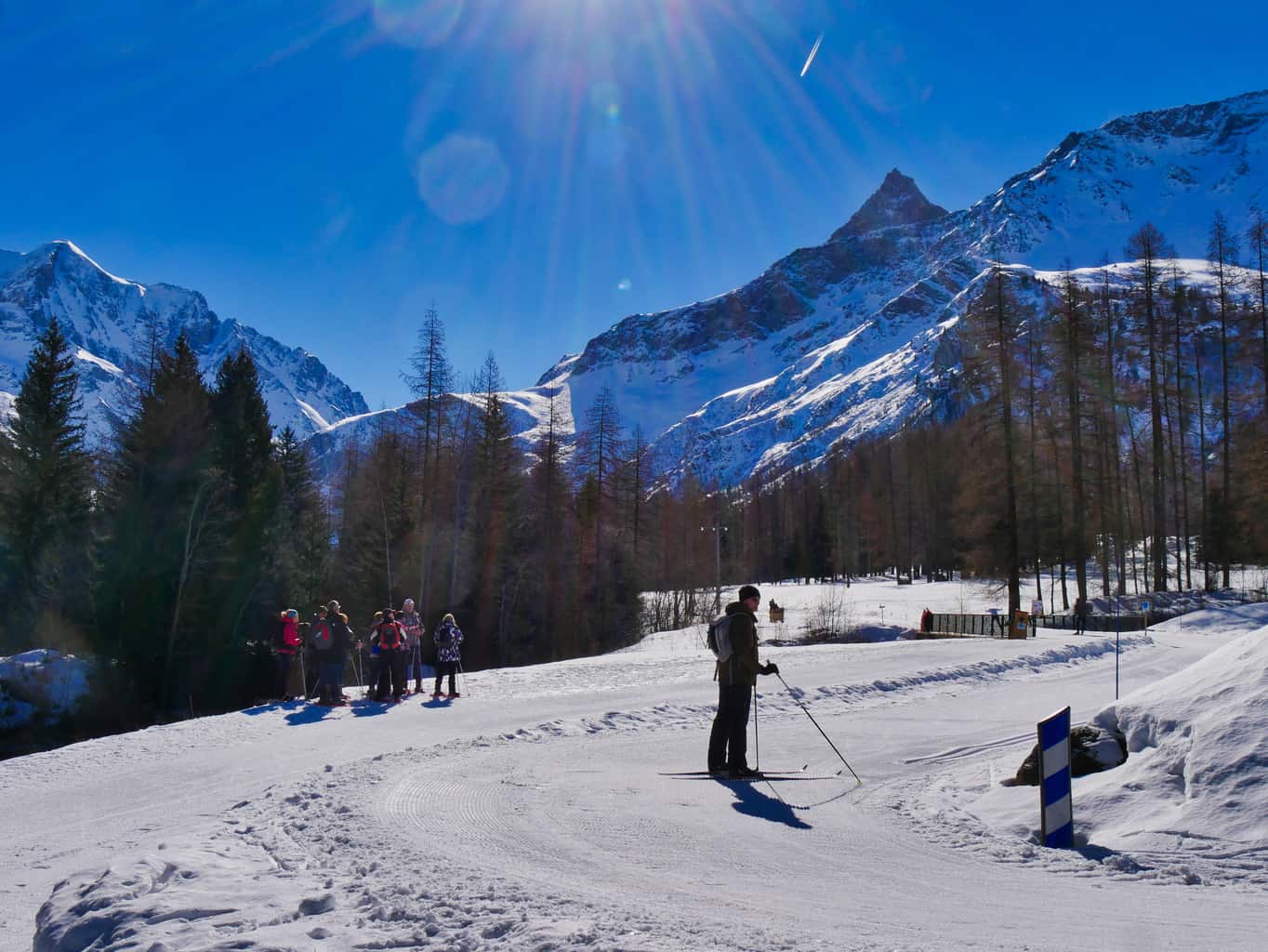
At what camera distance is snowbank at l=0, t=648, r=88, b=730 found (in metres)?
22.7

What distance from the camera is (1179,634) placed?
25.6 metres

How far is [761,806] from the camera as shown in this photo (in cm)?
769

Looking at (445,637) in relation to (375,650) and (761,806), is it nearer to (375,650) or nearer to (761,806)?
(375,650)

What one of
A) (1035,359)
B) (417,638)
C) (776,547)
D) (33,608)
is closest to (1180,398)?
(1035,359)

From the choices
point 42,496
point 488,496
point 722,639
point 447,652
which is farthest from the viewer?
point 488,496

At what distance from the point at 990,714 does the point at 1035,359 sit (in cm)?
2271

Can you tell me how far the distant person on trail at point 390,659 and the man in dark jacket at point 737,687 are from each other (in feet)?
28.9

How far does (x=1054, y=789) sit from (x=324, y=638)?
13337 mm

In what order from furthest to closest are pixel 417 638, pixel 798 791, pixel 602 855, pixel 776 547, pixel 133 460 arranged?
pixel 776 547 → pixel 133 460 → pixel 417 638 → pixel 798 791 → pixel 602 855

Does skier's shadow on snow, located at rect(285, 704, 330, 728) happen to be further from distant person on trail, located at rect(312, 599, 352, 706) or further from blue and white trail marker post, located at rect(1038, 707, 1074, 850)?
blue and white trail marker post, located at rect(1038, 707, 1074, 850)

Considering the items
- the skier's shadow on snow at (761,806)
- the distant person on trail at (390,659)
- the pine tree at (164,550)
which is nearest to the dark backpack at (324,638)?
the distant person on trail at (390,659)

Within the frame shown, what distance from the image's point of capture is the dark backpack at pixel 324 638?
15875 millimetres

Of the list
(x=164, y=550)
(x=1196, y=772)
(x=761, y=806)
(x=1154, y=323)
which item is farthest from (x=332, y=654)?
(x=1154, y=323)

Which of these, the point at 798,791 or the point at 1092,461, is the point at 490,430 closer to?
the point at 1092,461
